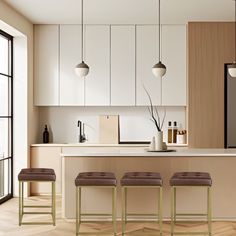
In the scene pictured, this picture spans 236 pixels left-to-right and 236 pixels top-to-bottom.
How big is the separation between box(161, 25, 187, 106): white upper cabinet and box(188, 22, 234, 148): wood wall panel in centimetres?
21

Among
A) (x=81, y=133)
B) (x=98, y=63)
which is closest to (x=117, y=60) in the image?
(x=98, y=63)

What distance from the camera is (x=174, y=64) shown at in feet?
27.5

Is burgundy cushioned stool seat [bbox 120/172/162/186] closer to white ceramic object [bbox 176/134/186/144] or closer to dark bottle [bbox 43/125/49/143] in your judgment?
white ceramic object [bbox 176/134/186/144]

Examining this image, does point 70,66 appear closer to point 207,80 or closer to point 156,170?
point 207,80

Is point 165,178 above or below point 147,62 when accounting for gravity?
below

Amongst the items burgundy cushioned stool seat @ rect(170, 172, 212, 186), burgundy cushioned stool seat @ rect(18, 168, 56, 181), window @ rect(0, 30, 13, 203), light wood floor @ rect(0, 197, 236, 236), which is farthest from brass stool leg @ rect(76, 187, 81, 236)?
window @ rect(0, 30, 13, 203)

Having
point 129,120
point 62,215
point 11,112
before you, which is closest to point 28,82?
point 11,112

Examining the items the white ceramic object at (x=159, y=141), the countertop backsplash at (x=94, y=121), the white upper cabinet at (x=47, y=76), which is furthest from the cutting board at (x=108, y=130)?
the white ceramic object at (x=159, y=141)

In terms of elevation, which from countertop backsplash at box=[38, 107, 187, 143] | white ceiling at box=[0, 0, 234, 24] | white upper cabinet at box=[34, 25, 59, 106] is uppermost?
white ceiling at box=[0, 0, 234, 24]

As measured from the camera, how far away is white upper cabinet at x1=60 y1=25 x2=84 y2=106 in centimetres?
840

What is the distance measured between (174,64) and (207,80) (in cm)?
59

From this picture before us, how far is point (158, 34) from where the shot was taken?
27.5 ft

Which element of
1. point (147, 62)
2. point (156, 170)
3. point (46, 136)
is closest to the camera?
point (156, 170)

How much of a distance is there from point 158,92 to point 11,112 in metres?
2.31
